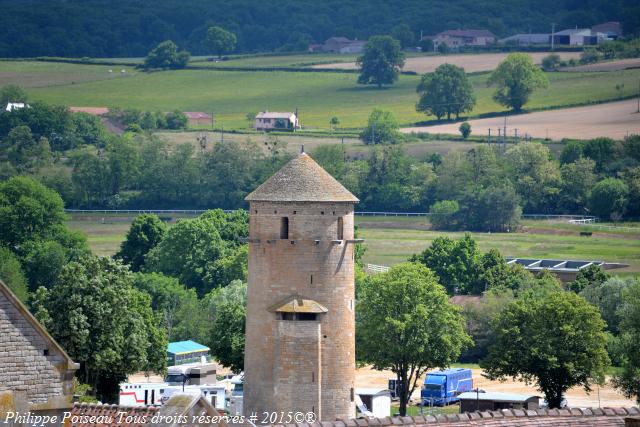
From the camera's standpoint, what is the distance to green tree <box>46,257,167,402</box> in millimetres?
67188

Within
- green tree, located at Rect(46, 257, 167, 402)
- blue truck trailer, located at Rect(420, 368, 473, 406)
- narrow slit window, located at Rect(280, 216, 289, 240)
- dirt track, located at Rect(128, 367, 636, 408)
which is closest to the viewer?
narrow slit window, located at Rect(280, 216, 289, 240)

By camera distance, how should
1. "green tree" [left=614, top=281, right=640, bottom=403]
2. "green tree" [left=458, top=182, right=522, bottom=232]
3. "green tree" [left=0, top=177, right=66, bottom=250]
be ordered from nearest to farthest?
"green tree" [left=614, top=281, right=640, bottom=403]
"green tree" [left=0, top=177, right=66, bottom=250]
"green tree" [left=458, top=182, right=522, bottom=232]

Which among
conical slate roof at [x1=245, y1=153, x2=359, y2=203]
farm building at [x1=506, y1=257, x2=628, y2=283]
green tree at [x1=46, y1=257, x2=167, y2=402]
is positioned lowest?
farm building at [x1=506, y1=257, x2=628, y2=283]

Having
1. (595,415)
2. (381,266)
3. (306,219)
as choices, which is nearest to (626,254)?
(381,266)

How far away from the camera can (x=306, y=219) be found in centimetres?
6200

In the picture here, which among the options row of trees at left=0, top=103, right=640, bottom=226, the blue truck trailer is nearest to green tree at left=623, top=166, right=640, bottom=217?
row of trees at left=0, top=103, right=640, bottom=226

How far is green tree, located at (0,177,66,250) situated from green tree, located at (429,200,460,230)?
123 ft

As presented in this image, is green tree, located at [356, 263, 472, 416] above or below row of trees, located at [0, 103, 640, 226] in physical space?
above

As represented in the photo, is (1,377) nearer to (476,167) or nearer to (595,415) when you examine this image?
(595,415)

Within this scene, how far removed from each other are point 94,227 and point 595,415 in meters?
138

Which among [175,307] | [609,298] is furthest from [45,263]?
[609,298]

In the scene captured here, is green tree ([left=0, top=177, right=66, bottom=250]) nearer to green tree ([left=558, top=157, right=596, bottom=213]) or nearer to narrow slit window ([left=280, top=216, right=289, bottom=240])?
green tree ([left=558, top=157, right=596, bottom=213])

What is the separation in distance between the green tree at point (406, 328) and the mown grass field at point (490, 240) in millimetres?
50897

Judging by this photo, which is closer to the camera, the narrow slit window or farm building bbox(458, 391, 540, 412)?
the narrow slit window
